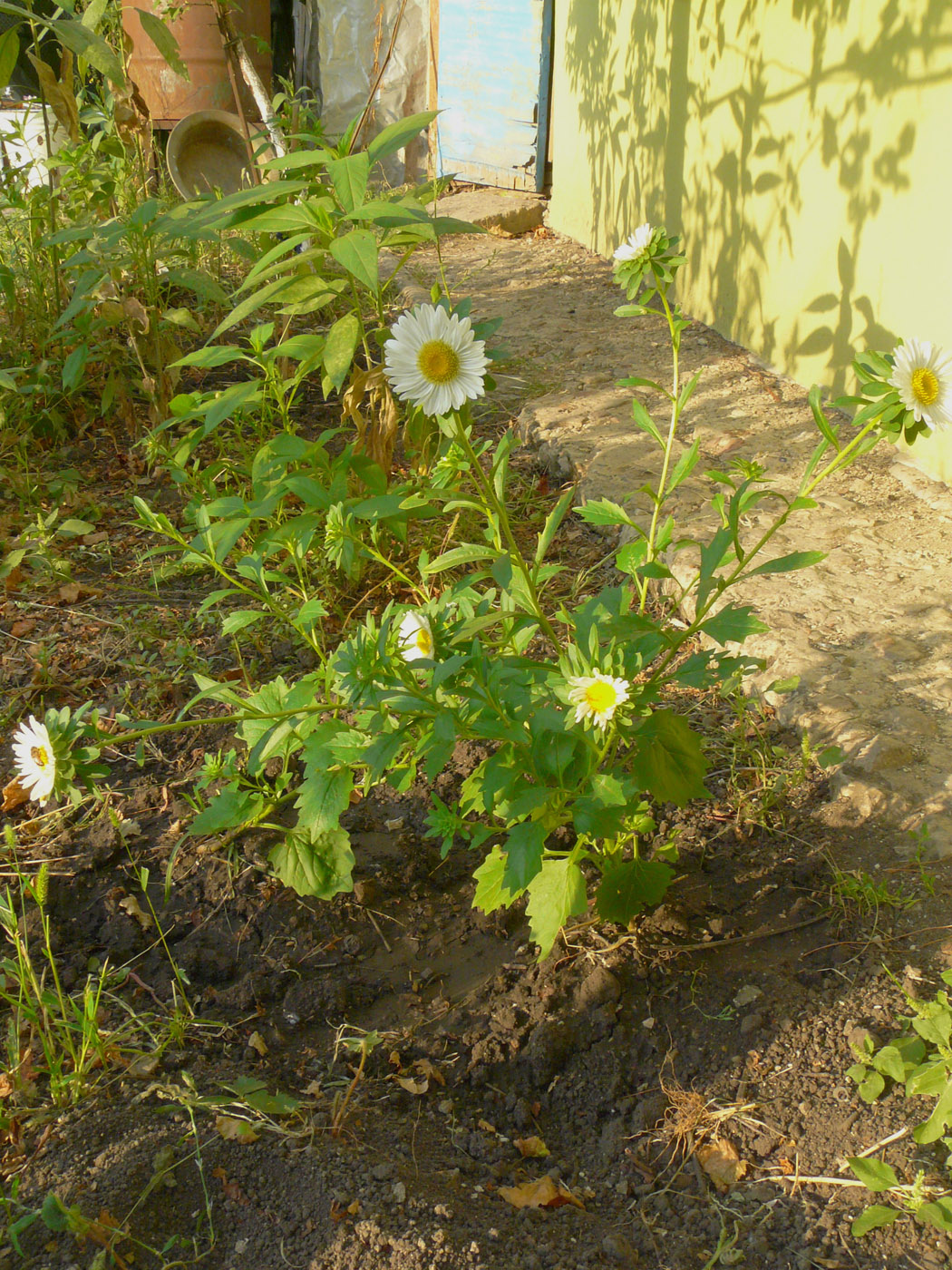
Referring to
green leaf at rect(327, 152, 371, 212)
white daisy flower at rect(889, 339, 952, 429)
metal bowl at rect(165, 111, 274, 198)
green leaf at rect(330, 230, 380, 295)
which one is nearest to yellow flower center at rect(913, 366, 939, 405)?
white daisy flower at rect(889, 339, 952, 429)

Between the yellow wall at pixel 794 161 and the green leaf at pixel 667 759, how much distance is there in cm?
177

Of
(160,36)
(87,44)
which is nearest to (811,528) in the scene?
(87,44)

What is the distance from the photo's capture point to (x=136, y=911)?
1816 millimetres

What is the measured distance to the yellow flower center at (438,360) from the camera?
143 cm

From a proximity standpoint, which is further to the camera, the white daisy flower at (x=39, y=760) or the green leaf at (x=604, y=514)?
the green leaf at (x=604, y=514)

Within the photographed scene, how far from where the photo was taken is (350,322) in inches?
83.2

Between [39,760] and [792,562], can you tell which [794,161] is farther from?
[39,760]

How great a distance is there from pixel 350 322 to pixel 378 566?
73cm

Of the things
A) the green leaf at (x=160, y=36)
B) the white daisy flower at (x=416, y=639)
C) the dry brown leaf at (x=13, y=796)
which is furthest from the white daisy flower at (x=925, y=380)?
the green leaf at (x=160, y=36)

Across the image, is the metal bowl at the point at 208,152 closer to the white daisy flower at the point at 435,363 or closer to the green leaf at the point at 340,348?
the green leaf at the point at 340,348

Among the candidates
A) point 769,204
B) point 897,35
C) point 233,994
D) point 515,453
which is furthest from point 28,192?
point 233,994

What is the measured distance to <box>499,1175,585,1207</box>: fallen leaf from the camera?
134 centimetres

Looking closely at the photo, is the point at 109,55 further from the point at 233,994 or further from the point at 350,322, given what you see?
the point at 233,994

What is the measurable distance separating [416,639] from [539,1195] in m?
0.78
